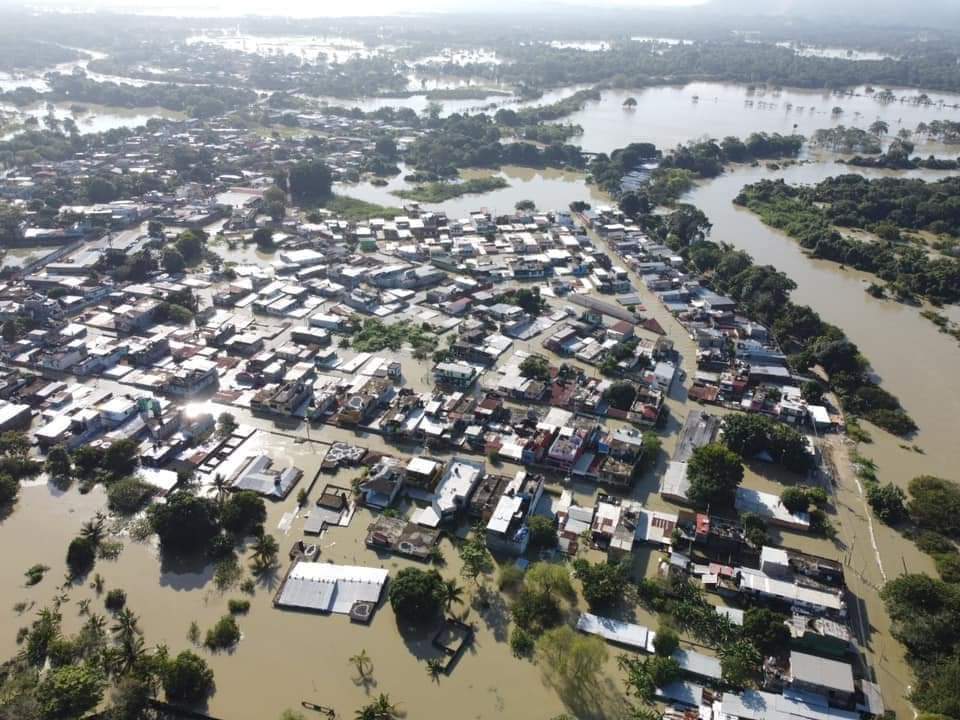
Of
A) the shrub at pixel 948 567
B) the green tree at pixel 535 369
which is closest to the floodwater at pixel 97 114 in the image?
the green tree at pixel 535 369

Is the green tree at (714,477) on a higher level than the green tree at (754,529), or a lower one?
higher

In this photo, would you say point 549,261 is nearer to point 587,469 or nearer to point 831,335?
point 831,335

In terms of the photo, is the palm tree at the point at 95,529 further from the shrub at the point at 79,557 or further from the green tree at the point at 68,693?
the green tree at the point at 68,693

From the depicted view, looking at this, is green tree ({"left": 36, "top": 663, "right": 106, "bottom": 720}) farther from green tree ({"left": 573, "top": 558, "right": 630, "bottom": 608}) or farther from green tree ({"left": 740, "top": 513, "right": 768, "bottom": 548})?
green tree ({"left": 740, "top": 513, "right": 768, "bottom": 548})

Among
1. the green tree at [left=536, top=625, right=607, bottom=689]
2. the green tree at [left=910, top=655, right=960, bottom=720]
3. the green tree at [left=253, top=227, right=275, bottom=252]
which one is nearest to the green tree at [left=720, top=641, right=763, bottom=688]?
the green tree at [left=536, top=625, right=607, bottom=689]

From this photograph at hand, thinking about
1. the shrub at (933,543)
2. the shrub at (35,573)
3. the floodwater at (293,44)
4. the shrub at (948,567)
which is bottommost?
the shrub at (35,573)

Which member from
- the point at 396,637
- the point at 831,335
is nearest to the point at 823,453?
the point at 831,335

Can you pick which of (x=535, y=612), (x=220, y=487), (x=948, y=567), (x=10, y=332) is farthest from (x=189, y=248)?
(x=948, y=567)
